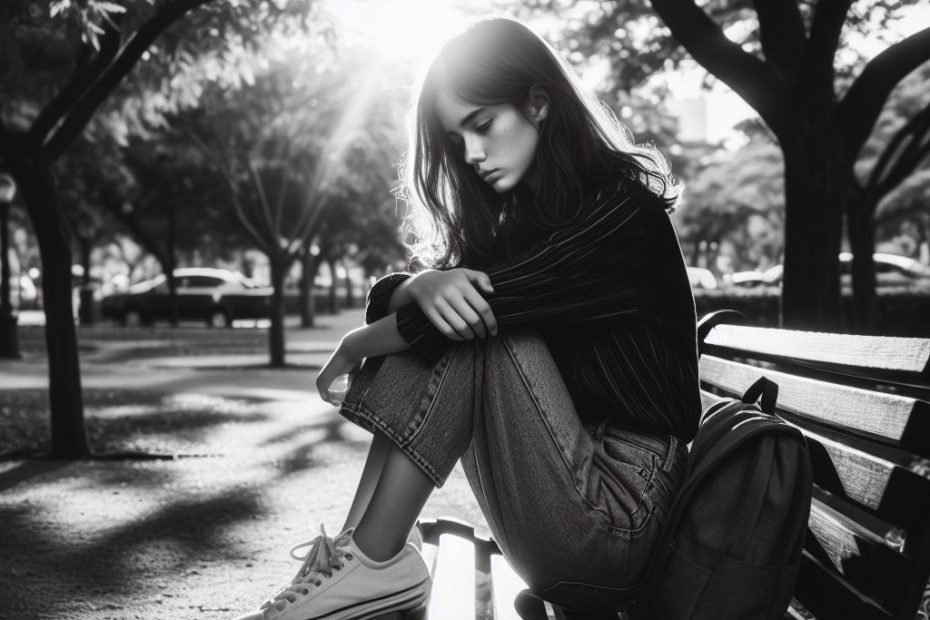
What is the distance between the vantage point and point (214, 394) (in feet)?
33.3

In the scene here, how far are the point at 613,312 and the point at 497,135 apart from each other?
575 millimetres

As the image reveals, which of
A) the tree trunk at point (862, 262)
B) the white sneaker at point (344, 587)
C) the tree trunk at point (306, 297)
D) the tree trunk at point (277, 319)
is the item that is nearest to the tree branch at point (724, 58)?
the white sneaker at point (344, 587)

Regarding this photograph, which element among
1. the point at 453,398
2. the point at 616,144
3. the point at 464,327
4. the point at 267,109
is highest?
the point at 267,109

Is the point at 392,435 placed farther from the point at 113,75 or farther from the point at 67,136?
the point at 67,136

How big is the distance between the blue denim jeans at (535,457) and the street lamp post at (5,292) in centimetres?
1543

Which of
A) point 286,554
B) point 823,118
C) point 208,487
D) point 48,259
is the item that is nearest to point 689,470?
point 286,554

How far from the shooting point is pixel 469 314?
1.79 m

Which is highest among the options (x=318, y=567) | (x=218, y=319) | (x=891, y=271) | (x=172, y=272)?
(x=172, y=272)

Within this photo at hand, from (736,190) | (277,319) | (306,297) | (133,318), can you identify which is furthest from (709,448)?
(133,318)

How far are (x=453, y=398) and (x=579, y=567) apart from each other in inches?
16.2

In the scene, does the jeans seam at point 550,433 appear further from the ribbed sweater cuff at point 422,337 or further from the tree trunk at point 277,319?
the tree trunk at point 277,319

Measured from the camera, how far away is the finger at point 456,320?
1796mm

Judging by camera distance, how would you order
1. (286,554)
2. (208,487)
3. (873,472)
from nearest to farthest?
(873,472)
(286,554)
(208,487)

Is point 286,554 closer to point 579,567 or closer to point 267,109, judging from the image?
point 579,567
